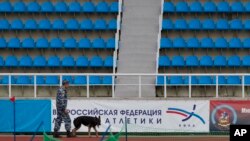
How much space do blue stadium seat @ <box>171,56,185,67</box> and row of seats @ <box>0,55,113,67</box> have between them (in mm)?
2609

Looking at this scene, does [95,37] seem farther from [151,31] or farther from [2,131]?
[2,131]

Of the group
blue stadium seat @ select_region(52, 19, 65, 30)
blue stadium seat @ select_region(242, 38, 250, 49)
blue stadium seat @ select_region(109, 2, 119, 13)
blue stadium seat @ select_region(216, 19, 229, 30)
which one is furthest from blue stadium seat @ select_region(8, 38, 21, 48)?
blue stadium seat @ select_region(242, 38, 250, 49)

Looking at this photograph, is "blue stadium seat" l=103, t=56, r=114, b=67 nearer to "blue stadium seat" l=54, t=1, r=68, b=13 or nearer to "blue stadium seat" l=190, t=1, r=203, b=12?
"blue stadium seat" l=54, t=1, r=68, b=13

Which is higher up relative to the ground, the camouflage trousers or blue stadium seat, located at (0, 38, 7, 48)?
blue stadium seat, located at (0, 38, 7, 48)

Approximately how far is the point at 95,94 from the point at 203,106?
18.3 feet

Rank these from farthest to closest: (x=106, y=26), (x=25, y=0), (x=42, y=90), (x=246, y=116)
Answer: (x=25, y=0)
(x=106, y=26)
(x=42, y=90)
(x=246, y=116)

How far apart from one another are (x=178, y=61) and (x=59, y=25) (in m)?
5.68

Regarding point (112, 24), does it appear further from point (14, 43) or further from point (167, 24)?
point (14, 43)

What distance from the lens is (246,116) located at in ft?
64.4

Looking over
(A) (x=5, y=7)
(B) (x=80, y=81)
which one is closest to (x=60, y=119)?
(B) (x=80, y=81)

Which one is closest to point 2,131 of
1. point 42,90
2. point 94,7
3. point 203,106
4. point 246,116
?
point 42,90

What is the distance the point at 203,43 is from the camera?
26.1m

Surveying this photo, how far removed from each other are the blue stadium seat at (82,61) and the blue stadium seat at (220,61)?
540 cm

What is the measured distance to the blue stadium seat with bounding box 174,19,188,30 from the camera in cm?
2658
